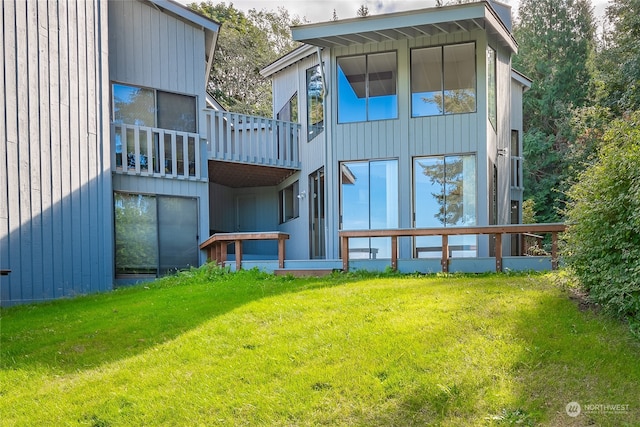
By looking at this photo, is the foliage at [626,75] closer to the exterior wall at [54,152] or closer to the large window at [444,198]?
the large window at [444,198]

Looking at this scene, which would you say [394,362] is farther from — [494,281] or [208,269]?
[208,269]

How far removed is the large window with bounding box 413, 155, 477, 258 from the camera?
29.8 ft

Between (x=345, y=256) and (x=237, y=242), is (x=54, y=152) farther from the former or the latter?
(x=345, y=256)

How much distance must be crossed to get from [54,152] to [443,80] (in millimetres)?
7528

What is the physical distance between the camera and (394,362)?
140 inches

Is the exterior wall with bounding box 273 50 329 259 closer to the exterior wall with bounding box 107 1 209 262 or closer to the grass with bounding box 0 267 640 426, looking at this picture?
the exterior wall with bounding box 107 1 209 262

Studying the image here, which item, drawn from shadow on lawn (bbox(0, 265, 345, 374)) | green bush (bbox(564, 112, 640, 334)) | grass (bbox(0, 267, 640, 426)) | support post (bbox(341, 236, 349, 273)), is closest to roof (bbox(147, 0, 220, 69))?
shadow on lawn (bbox(0, 265, 345, 374))

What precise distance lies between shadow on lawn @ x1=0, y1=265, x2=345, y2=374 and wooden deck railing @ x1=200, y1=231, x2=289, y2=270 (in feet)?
1.41

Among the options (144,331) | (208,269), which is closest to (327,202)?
(208,269)

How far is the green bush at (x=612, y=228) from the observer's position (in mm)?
3927

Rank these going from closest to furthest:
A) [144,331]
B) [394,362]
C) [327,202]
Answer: [394,362] < [144,331] < [327,202]

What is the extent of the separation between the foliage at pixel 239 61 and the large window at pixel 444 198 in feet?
51.9

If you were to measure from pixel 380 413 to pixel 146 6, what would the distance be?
9.56 meters

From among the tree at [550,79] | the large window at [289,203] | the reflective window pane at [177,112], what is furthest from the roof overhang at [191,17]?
the tree at [550,79]
